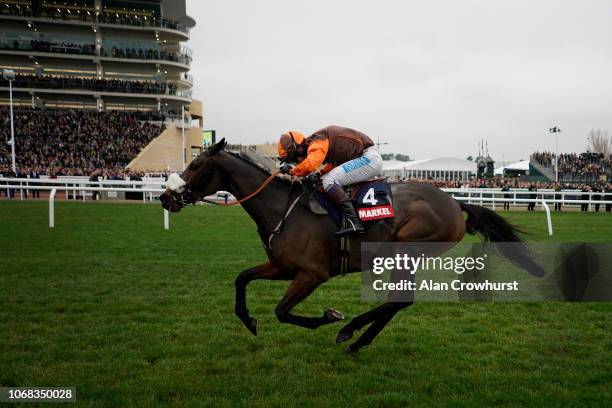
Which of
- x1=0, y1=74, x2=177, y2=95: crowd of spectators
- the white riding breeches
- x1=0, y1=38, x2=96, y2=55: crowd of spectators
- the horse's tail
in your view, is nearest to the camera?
the white riding breeches

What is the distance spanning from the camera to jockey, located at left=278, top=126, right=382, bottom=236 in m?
4.97

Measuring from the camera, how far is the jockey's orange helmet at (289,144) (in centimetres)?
526

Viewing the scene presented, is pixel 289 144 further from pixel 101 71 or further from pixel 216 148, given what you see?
pixel 101 71

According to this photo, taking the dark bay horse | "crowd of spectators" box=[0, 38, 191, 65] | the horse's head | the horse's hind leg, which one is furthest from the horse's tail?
"crowd of spectators" box=[0, 38, 191, 65]

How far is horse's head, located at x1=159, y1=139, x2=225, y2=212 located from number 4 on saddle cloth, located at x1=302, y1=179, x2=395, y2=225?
98cm

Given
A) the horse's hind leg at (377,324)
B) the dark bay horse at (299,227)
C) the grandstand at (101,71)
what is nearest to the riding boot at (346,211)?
the dark bay horse at (299,227)

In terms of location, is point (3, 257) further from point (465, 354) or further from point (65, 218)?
point (465, 354)

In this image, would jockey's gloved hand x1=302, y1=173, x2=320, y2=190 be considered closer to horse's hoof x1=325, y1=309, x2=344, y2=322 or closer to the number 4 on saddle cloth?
the number 4 on saddle cloth

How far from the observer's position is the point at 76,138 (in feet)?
150

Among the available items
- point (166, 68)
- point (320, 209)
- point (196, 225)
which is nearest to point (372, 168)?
point (320, 209)

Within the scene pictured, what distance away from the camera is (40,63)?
54.3 meters

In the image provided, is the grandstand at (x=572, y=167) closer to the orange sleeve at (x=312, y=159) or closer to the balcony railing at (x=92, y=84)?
the balcony railing at (x=92, y=84)

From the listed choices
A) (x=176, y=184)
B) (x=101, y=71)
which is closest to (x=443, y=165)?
(x=101, y=71)

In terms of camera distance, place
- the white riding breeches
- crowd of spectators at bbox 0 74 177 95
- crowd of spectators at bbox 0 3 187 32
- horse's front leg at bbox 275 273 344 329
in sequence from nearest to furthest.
Answer: 1. horse's front leg at bbox 275 273 344 329
2. the white riding breeches
3. crowd of spectators at bbox 0 74 177 95
4. crowd of spectators at bbox 0 3 187 32
